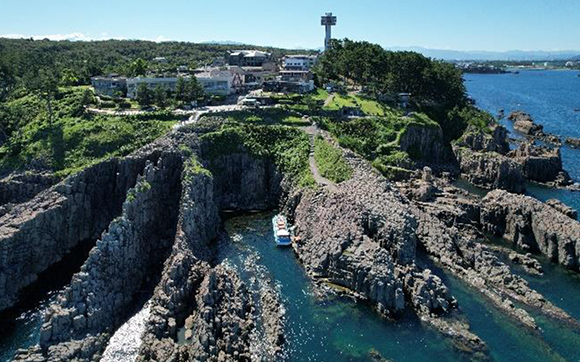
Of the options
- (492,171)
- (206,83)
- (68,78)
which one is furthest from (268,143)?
(68,78)

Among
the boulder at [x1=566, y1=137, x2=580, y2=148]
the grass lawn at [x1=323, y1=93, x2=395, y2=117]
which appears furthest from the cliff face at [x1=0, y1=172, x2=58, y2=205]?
the boulder at [x1=566, y1=137, x2=580, y2=148]

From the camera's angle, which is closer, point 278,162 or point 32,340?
point 32,340

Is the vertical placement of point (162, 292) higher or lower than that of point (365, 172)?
lower

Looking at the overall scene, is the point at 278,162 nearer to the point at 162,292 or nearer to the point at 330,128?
the point at 330,128

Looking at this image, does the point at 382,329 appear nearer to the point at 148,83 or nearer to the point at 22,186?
the point at 22,186

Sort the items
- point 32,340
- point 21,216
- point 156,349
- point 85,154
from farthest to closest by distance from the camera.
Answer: point 85,154 < point 21,216 < point 32,340 < point 156,349

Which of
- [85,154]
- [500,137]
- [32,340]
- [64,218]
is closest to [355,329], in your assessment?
[32,340]

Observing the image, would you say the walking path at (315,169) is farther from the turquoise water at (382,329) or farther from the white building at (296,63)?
the white building at (296,63)

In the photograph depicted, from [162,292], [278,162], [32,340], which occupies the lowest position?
[32,340]

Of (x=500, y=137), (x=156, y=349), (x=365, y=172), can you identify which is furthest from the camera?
(x=500, y=137)
